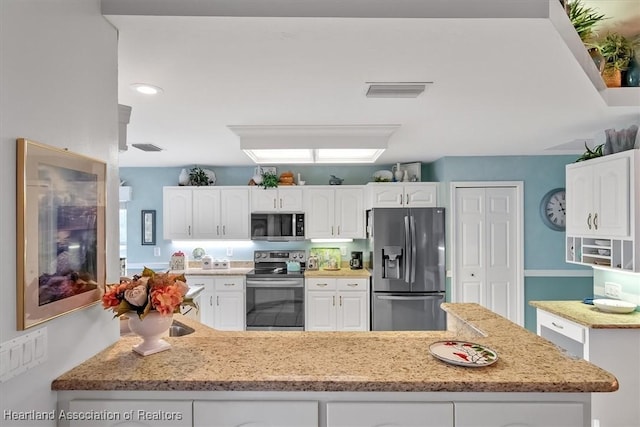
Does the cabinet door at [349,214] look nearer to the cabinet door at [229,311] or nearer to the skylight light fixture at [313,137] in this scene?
the cabinet door at [229,311]

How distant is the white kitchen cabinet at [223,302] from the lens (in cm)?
462

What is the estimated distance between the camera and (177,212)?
4922 mm

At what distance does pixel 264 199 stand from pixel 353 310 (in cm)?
183

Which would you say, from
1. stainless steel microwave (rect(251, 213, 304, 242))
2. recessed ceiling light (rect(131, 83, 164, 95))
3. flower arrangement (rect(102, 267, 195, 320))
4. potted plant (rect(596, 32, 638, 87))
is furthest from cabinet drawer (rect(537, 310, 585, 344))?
recessed ceiling light (rect(131, 83, 164, 95))

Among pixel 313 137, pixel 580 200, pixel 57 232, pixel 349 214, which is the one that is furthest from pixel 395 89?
pixel 349 214

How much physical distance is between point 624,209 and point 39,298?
3294 millimetres

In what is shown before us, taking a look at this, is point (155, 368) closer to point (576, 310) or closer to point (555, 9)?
point (555, 9)

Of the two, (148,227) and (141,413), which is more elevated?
(148,227)

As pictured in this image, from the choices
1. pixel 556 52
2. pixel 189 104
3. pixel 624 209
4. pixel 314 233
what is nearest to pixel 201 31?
pixel 189 104

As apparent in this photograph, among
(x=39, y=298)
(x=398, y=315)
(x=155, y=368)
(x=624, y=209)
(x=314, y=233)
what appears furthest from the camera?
(x=314, y=233)

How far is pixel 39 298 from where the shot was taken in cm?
111

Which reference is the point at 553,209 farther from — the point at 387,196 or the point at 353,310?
the point at 353,310

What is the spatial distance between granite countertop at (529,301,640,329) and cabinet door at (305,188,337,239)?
2564 millimetres

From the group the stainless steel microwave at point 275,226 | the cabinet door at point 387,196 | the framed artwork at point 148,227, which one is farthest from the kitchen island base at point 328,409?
the framed artwork at point 148,227
